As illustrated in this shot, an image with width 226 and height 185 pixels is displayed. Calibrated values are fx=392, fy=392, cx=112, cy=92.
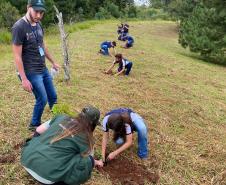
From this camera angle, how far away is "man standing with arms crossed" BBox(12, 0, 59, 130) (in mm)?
4820

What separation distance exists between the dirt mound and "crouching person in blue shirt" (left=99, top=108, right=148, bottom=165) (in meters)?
0.15

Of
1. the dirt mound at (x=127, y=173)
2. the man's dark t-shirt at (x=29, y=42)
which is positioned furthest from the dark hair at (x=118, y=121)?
the man's dark t-shirt at (x=29, y=42)

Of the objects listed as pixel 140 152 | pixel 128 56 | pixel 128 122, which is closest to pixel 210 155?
pixel 140 152

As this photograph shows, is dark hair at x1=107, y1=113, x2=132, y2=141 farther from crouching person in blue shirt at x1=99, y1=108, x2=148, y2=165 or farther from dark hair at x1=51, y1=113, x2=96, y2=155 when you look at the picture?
dark hair at x1=51, y1=113, x2=96, y2=155

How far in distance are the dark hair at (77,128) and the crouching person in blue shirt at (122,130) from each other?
3.53ft

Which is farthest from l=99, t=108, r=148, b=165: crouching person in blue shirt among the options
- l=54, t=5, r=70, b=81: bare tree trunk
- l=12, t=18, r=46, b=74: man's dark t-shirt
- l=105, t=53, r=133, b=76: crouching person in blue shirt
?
l=105, t=53, r=133, b=76: crouching person in blue shirt

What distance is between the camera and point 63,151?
3.70 metres

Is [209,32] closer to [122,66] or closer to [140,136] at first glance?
[122,66]

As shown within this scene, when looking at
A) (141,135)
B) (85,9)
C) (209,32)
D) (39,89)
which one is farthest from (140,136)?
(85,9)

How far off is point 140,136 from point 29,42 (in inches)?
75.7

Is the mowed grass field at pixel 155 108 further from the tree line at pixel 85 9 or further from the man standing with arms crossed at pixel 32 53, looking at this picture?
the tree line at pixel 85 9

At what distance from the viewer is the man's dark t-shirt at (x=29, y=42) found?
4.82 m

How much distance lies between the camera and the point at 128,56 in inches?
548

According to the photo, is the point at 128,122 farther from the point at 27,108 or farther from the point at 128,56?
the point at 128,56
